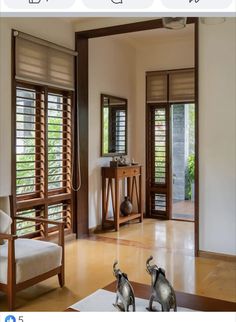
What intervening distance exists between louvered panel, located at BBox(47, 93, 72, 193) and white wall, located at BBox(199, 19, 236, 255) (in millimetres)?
1731

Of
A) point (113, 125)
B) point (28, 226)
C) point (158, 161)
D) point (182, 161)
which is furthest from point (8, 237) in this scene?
point (182, 161)

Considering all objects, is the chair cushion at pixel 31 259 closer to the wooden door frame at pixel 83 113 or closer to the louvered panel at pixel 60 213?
the louvered panel at pixel 60 213

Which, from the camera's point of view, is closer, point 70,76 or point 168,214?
point 70,76

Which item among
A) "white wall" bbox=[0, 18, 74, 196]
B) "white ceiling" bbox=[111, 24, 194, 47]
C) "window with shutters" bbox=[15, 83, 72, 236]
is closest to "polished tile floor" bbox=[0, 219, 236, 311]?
"window with shutters" bbox=[15, 83, 72, 236]

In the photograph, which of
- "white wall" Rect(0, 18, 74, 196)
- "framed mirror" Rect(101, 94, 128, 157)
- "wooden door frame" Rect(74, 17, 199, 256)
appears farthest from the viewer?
"framed mirror" Rect(101, 94, 128, 157)

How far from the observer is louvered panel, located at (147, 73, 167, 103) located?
6.38m

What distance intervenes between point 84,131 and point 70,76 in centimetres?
76

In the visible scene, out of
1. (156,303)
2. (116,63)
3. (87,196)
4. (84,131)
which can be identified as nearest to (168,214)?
(87,196)

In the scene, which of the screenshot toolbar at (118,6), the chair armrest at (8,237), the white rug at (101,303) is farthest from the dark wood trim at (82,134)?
the screenshot toolbar at (118,6)

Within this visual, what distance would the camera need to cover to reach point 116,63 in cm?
598

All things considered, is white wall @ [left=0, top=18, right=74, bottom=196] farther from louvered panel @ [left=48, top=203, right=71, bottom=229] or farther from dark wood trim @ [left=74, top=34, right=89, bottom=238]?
dark wood trim @ [left=74, top=34, right=89, bottom=238]

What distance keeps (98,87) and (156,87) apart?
136cm

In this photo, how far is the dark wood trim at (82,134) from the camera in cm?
500

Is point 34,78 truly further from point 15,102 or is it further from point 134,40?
point 134,40
